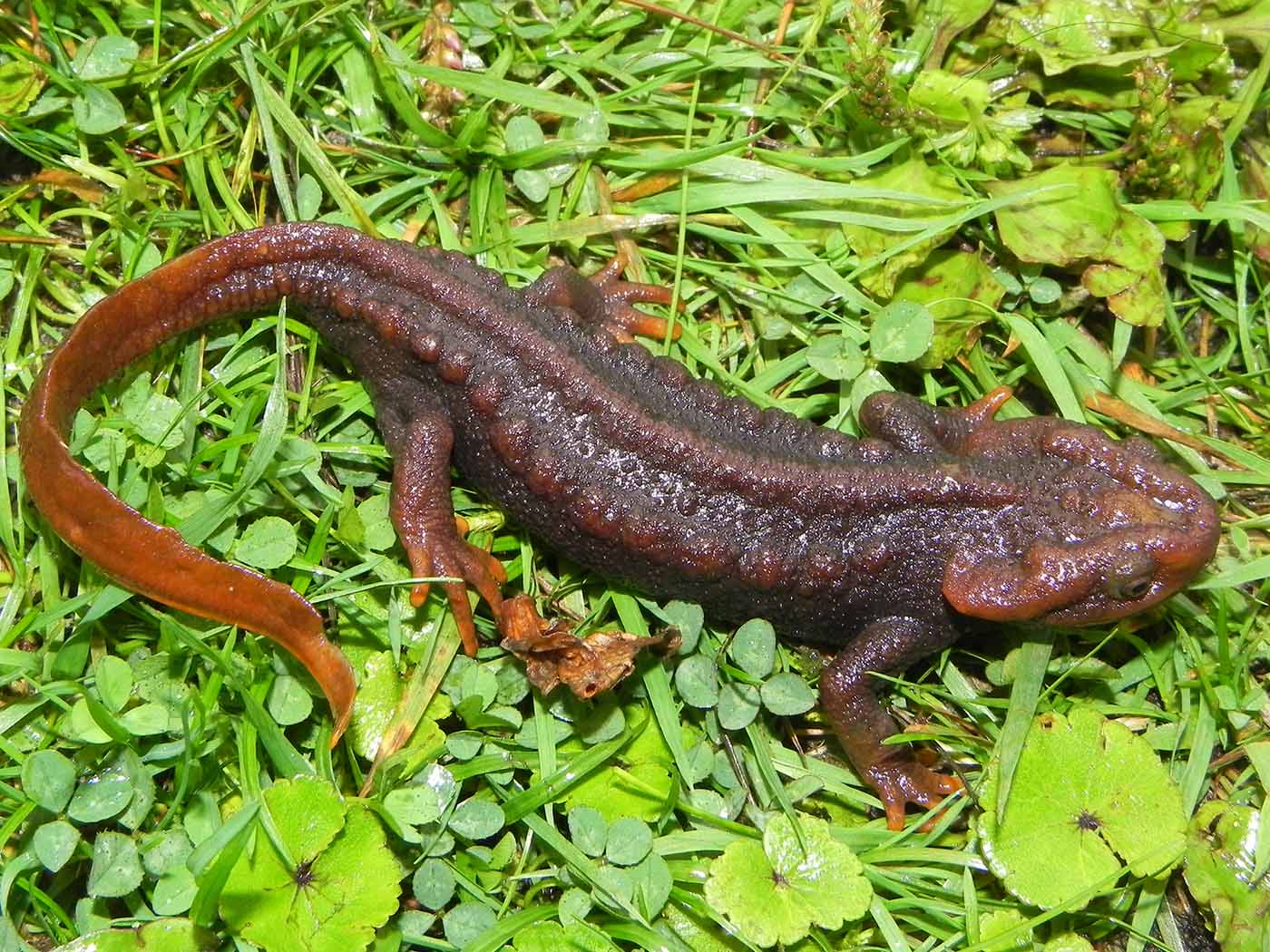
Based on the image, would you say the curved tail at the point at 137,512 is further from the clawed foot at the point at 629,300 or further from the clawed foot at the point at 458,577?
the clawed foot at the point at 629,300

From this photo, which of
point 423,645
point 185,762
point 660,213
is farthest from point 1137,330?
point 185,762

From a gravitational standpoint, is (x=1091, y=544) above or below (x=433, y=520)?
above

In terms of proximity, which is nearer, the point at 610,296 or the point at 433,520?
the point at 433,520

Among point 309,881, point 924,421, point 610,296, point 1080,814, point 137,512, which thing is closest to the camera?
point 309,881

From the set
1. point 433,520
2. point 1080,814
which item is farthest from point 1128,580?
point 433,520

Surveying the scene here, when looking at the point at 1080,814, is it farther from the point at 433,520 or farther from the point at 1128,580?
the point at 433,520

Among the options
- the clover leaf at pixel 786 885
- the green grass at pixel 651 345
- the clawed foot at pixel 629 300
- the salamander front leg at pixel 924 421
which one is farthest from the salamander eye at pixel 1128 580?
the clawed foot at pixel 629 300

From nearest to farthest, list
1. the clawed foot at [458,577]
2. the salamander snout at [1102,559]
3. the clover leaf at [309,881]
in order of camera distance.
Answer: the clover leaf at [309,881] → the salamander snout at [1102,559] → the clawed foot at [458,577]
